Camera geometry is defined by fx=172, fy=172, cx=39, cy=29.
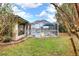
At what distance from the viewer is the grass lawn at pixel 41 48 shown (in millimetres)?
1528

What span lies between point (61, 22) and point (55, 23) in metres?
0.06

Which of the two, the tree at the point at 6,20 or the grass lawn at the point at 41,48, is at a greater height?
the tree at the point at 6,20

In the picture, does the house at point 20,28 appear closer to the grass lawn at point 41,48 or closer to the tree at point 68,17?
the grass lawn at point 41,48

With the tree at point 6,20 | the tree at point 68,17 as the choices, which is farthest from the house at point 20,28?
the tree at point 68,17

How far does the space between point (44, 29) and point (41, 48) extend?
172 millimetres

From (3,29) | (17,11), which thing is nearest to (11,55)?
(3,29)

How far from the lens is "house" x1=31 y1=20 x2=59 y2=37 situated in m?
1.53

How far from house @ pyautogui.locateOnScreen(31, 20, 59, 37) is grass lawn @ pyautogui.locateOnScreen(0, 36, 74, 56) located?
1.8 inches

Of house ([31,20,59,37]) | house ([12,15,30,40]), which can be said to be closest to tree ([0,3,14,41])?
house ([12,15,30,40])

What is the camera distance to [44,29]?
1545 millimetres

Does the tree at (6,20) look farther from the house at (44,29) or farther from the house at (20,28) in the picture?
the house at (44,29)

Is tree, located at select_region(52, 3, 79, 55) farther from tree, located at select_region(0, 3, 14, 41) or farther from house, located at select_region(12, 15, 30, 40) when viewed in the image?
tree, located at select_region(0, 3, 14, 41)

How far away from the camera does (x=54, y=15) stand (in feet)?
5.02

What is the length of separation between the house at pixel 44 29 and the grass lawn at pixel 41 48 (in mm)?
45
